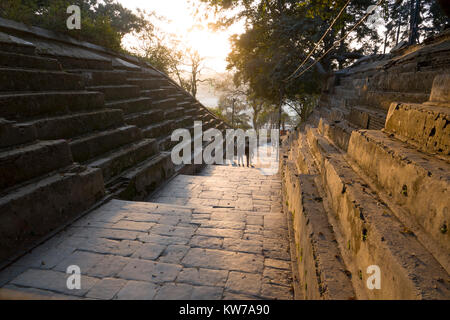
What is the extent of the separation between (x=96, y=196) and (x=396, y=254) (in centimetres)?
345

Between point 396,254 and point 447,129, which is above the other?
point 447,129

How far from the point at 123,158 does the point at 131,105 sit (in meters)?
2.71

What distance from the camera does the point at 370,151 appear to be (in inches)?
81.8

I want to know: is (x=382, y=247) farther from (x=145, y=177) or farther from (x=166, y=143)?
(x=166, y=143)

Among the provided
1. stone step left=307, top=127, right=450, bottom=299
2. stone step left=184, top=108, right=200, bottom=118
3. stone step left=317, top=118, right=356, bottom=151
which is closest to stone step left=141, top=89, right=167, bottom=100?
stone step left=184, top=108, right=200, bottom=118

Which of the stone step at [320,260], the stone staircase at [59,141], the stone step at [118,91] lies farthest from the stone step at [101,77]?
the stone step at [320,260]

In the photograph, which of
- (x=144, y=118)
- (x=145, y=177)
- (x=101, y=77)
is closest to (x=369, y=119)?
(x=145, y=177)

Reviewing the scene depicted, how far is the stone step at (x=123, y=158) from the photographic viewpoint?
12.6 feet

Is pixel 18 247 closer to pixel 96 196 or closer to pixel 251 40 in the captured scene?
pixel 96 196

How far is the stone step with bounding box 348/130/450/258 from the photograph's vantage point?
113 centimetres

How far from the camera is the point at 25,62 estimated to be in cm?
379

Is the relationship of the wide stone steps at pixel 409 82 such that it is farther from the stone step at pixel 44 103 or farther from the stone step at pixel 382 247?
the stone step at pixel 44 103

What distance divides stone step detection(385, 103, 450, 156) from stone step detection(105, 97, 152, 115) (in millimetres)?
5704
